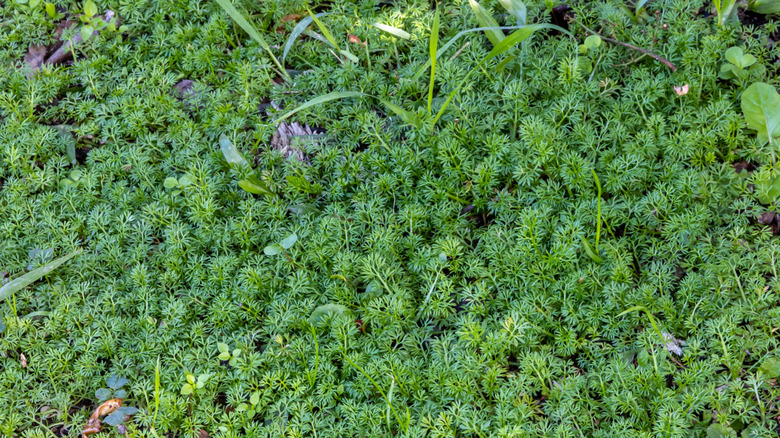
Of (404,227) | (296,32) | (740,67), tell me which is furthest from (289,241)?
(740,67)

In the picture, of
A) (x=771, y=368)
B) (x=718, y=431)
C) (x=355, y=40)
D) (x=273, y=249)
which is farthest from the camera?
(x=355, y=40)

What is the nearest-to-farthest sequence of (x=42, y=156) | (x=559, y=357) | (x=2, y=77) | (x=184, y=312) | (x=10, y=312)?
(x=559, y=357), (x=184, y=312), (x=10, y=312), (x=42, y=156), (x=2, y=77)

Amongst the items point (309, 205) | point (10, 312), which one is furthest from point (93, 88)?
point (309, 205)

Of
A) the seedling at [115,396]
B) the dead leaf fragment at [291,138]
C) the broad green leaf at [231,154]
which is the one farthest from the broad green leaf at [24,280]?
the dead leaf fragment at [291,138]

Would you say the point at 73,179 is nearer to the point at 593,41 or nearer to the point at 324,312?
the point at 324,312

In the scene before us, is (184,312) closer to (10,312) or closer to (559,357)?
(10,312)
